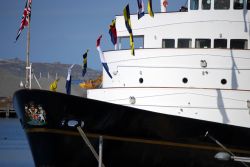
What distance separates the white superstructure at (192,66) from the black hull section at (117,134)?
1007mm

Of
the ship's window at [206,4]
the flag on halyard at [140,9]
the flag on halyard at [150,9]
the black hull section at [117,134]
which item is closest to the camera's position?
the black hull section at [117,134]

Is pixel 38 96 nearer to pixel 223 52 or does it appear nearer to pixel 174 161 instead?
pixel 174 161

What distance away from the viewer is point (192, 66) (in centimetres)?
2223

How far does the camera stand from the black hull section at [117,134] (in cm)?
1981

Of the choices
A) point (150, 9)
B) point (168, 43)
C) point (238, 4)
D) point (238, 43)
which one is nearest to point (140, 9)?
point (150, 9)

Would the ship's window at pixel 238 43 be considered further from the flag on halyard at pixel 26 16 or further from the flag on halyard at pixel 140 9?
the flag on halyard at pixel 26 16

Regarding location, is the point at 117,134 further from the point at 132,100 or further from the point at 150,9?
the point at 150,9

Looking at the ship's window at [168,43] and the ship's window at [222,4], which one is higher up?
the ship's window at [222,4]

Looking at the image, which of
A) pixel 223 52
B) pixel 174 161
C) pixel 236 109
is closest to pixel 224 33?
pixel 223 52

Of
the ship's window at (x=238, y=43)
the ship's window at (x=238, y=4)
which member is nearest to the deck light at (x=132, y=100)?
the ship's window at (x=238, y=43)

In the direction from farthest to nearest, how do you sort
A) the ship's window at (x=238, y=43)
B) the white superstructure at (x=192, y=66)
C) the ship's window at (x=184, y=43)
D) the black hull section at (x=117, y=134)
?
1. the ship's window at (x=184, y=43)
2. the ship's window at (x=238, y=43)
3. the white superstructure at (x=192, y=66)
4. the black hull section at (x=117, y=134)

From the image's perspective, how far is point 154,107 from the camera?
72.6 feet

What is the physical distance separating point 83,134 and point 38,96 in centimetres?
148

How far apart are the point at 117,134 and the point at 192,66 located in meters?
3.45
